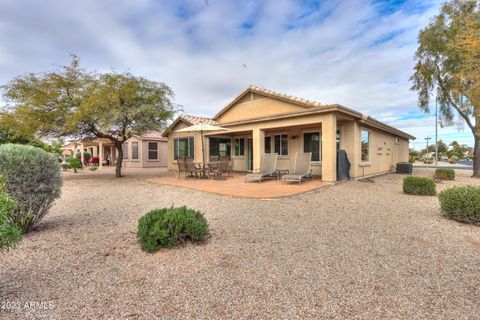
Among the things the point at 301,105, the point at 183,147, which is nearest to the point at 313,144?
the point at 301,105

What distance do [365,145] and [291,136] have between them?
3737 mm

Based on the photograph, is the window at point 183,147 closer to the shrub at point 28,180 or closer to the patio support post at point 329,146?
the patio support post at point 329,146

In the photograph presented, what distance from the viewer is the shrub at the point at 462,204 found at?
447 centimetres

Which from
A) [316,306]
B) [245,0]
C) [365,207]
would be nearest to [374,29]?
[245,0]

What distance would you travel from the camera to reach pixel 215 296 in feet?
7.45

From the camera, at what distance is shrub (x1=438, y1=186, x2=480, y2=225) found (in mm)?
4473

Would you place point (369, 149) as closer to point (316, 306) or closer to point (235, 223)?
point (235, 223)

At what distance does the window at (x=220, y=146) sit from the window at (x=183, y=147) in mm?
1615

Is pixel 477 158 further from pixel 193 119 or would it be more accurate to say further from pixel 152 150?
pixel 152 150

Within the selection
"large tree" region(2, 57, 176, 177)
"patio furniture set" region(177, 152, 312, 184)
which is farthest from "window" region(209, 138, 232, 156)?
"large tree" region(2, 57, 176, 177)

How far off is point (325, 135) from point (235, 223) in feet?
20.3

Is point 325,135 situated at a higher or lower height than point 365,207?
higher

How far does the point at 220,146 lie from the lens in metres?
15.3

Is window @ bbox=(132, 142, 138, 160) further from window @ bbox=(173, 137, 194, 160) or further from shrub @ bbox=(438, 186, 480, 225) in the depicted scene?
shrub @ bbox=(438, 186, 480, 225)
